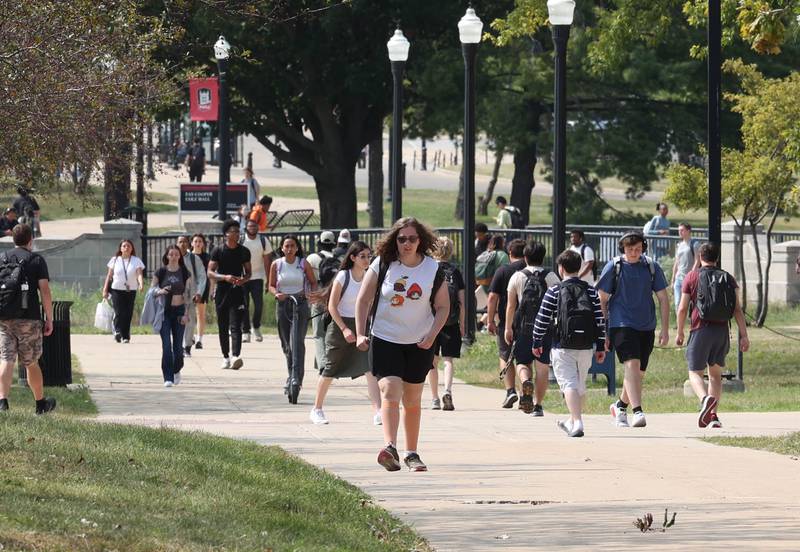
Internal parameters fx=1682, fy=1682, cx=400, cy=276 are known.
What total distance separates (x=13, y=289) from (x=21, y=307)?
18 cm

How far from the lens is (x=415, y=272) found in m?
11.0

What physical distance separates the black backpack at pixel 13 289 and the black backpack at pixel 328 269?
2.98 meters

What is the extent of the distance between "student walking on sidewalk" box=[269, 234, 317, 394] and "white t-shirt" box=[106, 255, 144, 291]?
6.41 meters

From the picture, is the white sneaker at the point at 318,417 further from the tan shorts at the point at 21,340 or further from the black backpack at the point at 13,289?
the black backpack at the point at 13,289

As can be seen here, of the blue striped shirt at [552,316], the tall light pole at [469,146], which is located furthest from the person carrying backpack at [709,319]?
the tall light pole at [469,146]

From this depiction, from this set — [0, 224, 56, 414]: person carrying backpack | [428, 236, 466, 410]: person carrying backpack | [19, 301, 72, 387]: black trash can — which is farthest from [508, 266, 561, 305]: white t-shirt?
[19, 301, 72, 387]: black trash can

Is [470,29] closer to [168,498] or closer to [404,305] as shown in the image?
[404,305]

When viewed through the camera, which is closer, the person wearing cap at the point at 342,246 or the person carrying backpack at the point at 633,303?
the person carrying backpack at the point at 633,303

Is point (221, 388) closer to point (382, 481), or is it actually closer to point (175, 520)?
point (382, 481)

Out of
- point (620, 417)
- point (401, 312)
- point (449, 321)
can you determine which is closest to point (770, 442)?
point (620, 417)

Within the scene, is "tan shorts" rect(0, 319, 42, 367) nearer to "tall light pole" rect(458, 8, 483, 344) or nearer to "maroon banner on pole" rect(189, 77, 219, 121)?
"tall light pole" rect(458, 8, 483, 344)

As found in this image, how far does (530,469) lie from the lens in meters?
11.3

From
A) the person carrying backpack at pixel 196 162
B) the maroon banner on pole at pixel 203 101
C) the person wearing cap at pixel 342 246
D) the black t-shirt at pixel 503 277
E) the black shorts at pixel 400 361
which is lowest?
the black shorts at pixel 400 361

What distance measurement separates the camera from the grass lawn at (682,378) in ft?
55.5
